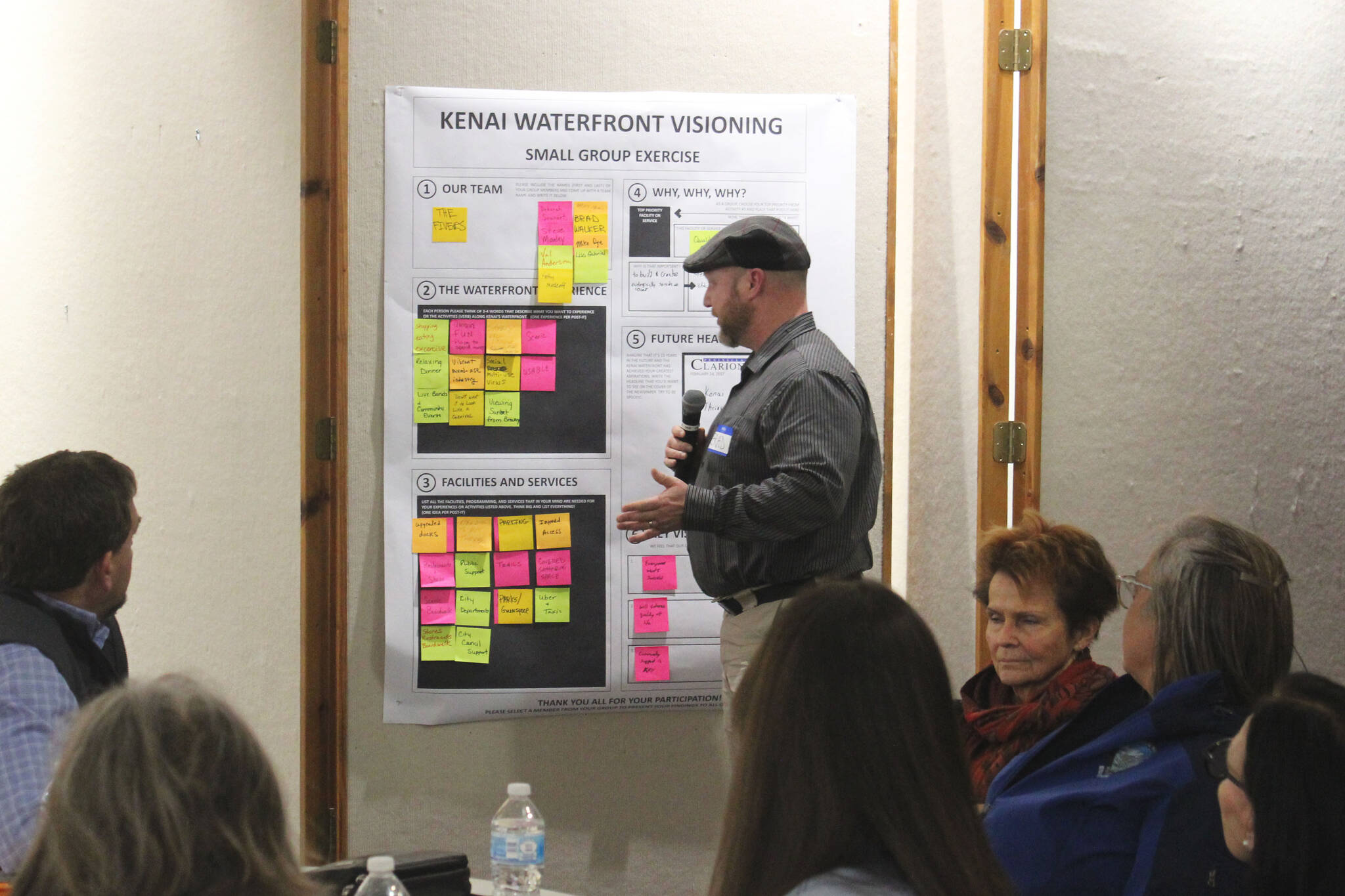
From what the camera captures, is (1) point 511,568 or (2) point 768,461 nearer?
(2) point 768,461

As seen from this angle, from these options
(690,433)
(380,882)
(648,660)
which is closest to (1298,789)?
(380,882)

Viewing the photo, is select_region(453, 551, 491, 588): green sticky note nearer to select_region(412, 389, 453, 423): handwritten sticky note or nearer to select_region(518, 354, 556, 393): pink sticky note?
select_region(412, 389, 453, 423): handwritten sticky note

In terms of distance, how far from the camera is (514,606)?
2992 mm

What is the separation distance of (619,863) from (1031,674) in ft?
4.44

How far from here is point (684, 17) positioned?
2979mm

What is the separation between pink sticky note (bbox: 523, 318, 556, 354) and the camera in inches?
118

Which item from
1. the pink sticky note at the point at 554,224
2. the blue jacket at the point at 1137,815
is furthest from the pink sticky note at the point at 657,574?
the blue jacket at the point at 1137,815

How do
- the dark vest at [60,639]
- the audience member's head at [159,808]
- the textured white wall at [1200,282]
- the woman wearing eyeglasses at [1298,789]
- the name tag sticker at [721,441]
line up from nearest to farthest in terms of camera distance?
the audience member's head at [159,808] → the woman wearing eyeglasses at [1298,789] → the dark vest at [60,639] → the name tag sticker at [721,441] → the textured white wall at [1200,282]

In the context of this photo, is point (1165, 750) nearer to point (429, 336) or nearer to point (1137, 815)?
point (1137, 815)

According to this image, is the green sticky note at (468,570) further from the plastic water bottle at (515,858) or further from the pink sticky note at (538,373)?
the plastic water bottle at (515,858)

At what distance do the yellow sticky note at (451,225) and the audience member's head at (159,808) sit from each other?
2120 millimetres

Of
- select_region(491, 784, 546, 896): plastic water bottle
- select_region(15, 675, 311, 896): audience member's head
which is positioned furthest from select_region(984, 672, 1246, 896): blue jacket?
select_region(15, 675, 311, 896): audience member's head

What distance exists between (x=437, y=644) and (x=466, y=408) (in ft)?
2.04

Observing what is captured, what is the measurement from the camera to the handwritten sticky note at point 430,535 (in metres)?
2.98
